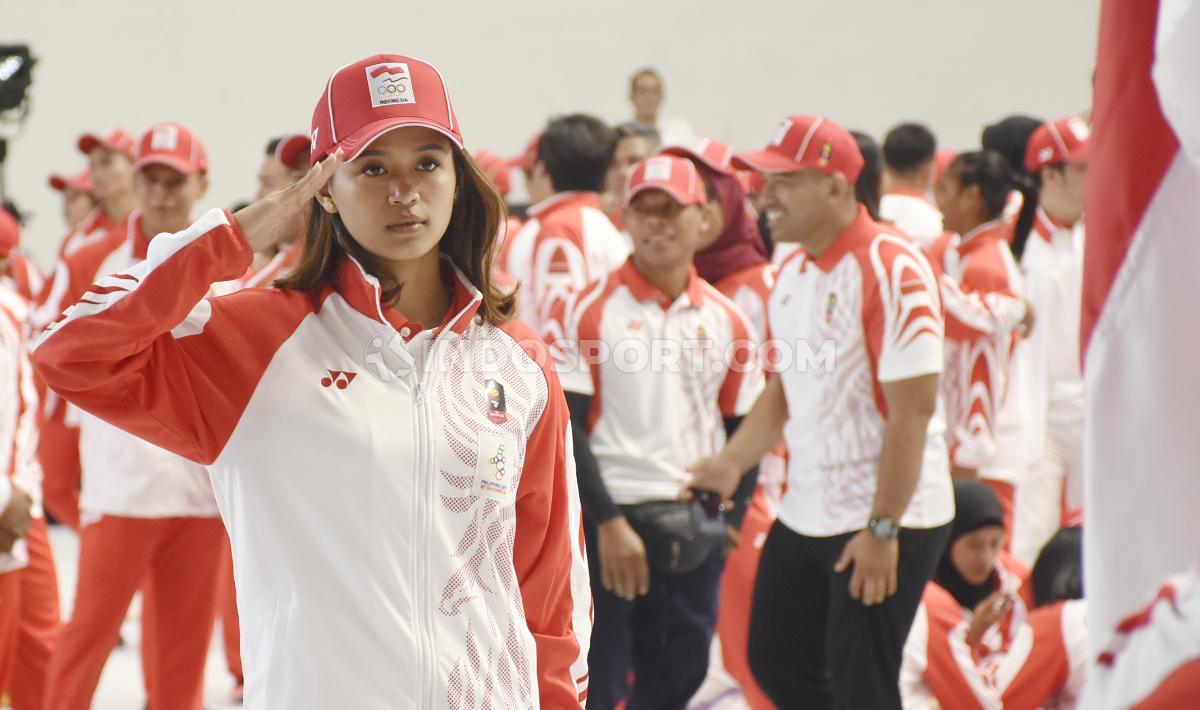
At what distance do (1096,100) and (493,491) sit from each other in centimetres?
93

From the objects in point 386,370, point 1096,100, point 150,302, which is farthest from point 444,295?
point 1096,100

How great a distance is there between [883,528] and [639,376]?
822mm

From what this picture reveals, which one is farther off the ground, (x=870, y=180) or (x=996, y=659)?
(x=870, y=180)

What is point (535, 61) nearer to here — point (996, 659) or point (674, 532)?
point (674, 532)

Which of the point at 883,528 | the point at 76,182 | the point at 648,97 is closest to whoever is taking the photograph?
the point at 883,528

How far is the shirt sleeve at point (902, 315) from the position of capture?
3.03 metres

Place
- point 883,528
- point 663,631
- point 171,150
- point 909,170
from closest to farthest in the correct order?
point 883,528
point 663,631
point 171,150
point 909,170

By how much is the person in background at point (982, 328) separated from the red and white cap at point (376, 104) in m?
2.92

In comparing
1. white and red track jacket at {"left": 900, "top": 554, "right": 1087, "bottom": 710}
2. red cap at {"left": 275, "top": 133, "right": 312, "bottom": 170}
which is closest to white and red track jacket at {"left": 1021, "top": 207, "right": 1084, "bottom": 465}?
white and red track jacket at {"left": 900, "top": 554, "right": 1087, "bottom": 710}

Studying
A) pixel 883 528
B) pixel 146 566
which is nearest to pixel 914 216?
pixel 883 528

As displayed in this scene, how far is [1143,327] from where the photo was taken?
115cm

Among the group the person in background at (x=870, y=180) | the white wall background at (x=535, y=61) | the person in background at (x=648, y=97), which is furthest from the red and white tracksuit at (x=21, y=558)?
the white wall background at (x=535, y=61)

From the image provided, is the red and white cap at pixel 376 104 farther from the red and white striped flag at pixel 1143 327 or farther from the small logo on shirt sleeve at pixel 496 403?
the red and white striped flag at pixel 1143 327

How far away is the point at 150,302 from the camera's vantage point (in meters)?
1.63
